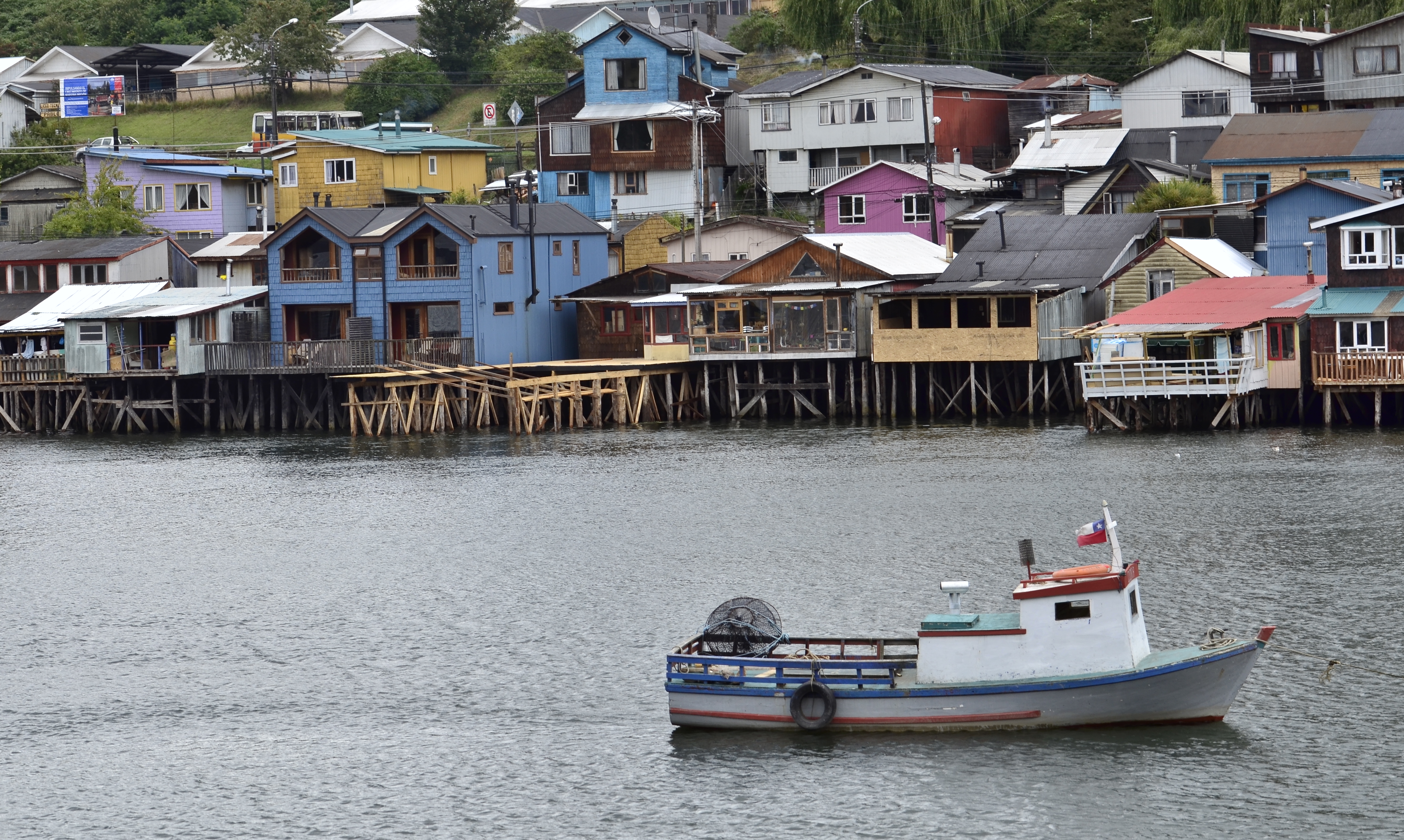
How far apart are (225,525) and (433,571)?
938 centimetres

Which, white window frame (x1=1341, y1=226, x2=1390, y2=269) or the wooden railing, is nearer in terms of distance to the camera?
white window frame (x1=1341, y1=226, x2=1390, y2=269)

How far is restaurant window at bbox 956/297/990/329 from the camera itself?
58.0 metres

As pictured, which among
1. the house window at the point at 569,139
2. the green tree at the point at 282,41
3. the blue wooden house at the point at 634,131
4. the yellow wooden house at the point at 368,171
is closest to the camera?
the yellow wooden house at the point at 368,171

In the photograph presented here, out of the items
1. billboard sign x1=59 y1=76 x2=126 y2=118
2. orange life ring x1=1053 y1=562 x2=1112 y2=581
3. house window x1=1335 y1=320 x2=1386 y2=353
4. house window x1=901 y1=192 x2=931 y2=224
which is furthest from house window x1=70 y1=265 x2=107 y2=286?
orange life ring x1=1053 y1=562 x2=1112 y2=581

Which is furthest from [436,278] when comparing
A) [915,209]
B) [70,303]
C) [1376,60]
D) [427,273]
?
[1376,60]

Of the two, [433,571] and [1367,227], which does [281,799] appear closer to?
[433,571]

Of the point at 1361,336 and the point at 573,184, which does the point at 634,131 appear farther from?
the point at 1361,336

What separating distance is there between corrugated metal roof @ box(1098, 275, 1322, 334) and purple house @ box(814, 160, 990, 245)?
58.7 ft

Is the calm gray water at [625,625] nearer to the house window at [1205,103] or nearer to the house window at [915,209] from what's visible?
the house window at [915,209]

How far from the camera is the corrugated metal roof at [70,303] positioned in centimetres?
6825

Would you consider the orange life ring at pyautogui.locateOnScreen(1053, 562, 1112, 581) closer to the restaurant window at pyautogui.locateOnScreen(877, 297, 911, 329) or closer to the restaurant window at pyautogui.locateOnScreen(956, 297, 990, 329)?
the restaurant window at pyautogui.locateOnScreen(956, 297, 990, 329)

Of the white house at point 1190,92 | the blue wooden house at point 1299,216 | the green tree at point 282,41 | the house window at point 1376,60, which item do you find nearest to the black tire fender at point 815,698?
the blue wooden house at point 1299,216

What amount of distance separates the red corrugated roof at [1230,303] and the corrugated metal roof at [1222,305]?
0.06 feet

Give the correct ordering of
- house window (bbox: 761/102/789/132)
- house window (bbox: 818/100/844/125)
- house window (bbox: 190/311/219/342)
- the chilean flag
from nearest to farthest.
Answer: the chilean flag → house window (bbox: 190/311/219/342) → house window (bbox: 818/100/844/125) → house window (bbox: 761/102/789/132)
